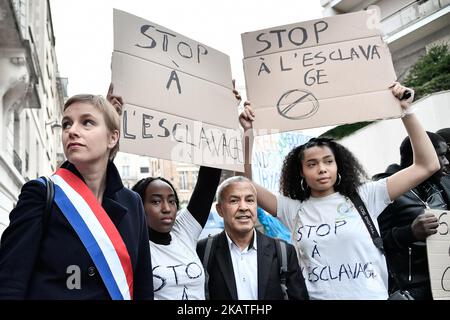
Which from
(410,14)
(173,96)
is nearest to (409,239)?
(173,96)

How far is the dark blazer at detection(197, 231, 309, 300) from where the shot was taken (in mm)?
2199

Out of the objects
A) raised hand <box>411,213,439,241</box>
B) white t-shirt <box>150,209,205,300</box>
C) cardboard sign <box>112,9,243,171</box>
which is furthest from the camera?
raised hand <box>411,213,439,241</box>

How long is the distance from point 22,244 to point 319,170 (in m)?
1.62

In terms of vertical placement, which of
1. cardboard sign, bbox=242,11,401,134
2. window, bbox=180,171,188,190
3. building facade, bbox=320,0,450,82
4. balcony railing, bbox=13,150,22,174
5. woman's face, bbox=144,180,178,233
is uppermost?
window, bbox=180,171,188,190

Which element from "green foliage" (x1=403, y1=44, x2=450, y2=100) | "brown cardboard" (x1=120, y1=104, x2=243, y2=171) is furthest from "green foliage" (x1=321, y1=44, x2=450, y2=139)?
"brown cardboard" (x1=120, y1=104, x2=243, y2=171)

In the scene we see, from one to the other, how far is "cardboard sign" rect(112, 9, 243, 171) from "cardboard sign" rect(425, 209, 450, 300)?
45.0 inches

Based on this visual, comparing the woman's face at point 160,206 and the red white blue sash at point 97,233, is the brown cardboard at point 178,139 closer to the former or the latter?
the woman's face at point 160,206

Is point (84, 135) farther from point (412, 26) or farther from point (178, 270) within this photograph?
point (412, 26)

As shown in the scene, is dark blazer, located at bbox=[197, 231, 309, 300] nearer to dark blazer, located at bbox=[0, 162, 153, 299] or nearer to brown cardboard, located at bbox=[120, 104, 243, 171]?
brown cardboard, located at bbox=[120, 104, 243, 171]

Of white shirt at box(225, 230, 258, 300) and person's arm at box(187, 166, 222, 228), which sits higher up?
person's arm at box(187, 166, 222, 228)

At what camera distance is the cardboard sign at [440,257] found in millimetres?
2490

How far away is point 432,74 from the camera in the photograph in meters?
12.4
